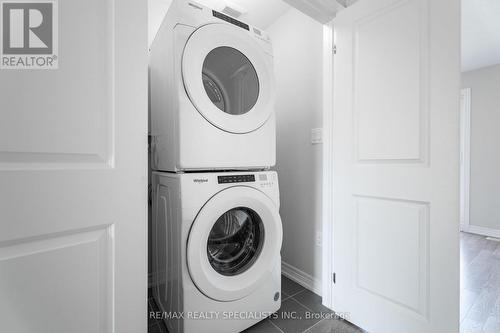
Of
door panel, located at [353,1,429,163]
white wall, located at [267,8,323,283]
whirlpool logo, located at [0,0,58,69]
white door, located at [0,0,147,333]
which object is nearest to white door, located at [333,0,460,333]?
door panel, located at [353,1,429,163]

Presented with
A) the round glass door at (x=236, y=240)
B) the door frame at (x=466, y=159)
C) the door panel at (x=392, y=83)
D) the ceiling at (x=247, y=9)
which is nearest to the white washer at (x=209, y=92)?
the round glass door at (x=236, y=240)

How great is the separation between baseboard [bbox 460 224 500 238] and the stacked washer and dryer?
3682 mm

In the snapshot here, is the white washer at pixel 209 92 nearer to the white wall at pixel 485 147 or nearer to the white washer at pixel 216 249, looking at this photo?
the white washer at pixel 216 249

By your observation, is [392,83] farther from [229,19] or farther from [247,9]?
[247,9]

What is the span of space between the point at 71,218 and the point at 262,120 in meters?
0.98

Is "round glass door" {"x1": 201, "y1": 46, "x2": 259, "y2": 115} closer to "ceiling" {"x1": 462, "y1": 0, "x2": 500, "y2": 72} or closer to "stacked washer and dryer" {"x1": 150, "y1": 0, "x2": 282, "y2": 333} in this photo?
"stacked washer and dryer" {"x1": 150, "y1": 0, "x2": 282, "y2": 333}

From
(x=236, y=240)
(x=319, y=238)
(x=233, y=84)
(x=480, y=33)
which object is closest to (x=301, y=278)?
(x=319, y=238)

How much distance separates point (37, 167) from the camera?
1.78 ft

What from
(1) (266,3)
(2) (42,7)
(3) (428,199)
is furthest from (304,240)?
(1) (266,3)

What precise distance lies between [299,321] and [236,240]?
2.08 ft

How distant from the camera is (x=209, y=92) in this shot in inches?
51.1

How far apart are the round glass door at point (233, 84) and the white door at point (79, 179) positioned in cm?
57

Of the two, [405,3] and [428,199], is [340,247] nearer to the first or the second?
[428,199]

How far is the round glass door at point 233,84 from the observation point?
1282 mm
